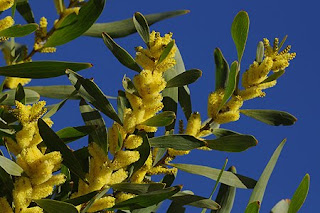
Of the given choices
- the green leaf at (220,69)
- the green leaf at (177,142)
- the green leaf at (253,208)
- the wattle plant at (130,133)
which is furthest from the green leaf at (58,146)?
the green leaf at (220,69)

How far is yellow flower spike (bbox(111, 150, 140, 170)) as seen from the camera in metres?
1.59

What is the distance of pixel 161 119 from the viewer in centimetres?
164

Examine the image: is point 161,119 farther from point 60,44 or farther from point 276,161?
point 60,44

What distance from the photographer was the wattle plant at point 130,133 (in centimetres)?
155

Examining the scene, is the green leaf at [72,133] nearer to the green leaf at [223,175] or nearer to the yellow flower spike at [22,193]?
the yellow flower spike at [22,193]

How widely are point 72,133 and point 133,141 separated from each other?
215mm

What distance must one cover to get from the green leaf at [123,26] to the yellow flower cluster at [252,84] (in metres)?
0.57

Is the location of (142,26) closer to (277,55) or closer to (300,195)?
(277,55)

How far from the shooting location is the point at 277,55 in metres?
1.94

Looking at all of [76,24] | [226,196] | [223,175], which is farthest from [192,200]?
[76,24]

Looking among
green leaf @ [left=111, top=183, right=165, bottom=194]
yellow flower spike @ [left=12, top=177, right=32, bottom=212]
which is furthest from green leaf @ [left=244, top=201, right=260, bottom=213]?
yellow flower spike @ [left=12, top=177, right=32, bottom=212]

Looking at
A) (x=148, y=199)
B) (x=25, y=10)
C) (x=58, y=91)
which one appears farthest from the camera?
(x=25, y=10)

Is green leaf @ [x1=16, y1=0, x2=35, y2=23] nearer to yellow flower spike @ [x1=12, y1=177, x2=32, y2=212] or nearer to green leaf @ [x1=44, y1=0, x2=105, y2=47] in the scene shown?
green leaf @ [x1=44, y1=0, x2=105, y2=47]

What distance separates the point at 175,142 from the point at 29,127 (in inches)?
17.3
